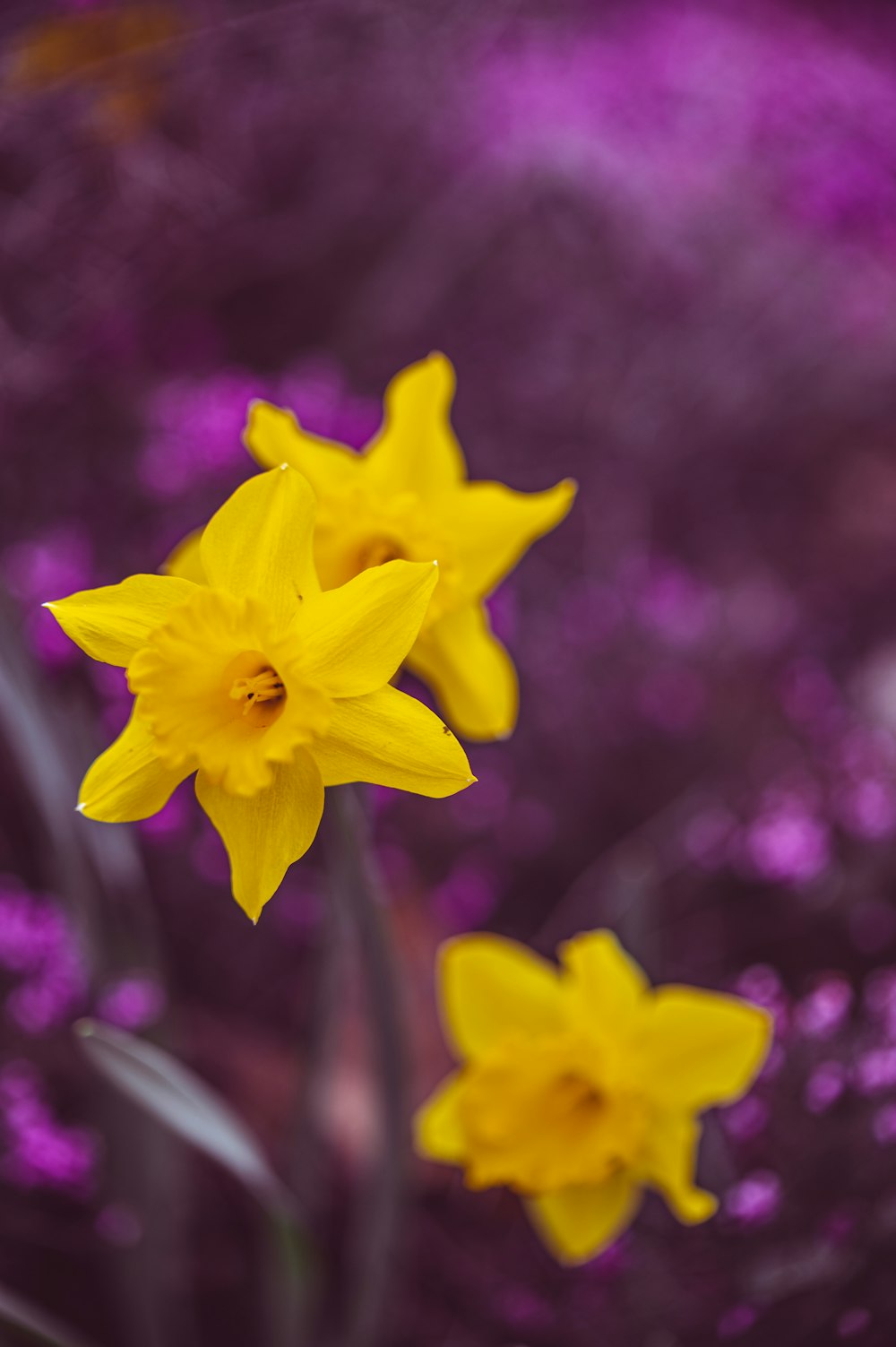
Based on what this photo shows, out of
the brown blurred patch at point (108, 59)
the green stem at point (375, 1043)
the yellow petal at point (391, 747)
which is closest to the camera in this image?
the yellow petal at point (391, 747)

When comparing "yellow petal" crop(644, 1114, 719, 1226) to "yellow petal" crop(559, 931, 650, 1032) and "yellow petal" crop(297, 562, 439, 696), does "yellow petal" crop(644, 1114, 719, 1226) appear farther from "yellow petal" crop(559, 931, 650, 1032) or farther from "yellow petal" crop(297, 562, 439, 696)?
"yellow petal" crop(297, 562, 439, 696)

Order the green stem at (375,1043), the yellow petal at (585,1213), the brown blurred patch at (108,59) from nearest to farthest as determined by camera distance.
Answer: the green stem at (375,1043), the yellow petal at (585,1213), the brown blurred patch at (108,59)

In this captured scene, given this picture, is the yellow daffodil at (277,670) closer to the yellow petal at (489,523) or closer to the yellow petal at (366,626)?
the yellow petal at (366,626)

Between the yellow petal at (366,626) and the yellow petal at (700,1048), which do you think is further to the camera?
the yellow petal at (700,1048)

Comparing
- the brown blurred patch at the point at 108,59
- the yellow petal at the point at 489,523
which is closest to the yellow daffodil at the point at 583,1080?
the yellow petal at the point at 489,523

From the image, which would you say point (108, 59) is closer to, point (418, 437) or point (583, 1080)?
point (418, 437)
